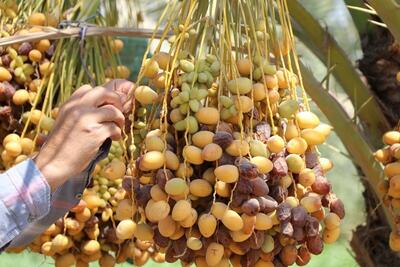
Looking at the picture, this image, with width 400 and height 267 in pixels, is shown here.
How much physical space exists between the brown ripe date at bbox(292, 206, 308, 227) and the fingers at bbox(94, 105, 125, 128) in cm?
36

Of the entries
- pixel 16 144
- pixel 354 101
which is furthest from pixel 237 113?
pixel 354 101

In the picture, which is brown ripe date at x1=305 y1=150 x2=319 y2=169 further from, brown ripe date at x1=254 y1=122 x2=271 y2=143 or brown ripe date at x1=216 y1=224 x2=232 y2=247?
brown ripe date at x1=216 y1=224 x2=232 y2=247

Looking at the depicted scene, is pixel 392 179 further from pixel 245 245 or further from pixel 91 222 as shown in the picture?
pixel 91 222

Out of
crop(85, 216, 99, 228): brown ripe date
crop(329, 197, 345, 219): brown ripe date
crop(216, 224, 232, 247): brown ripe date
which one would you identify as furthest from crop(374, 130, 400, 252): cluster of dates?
crop(85, 216, 99, 228): brown ripe date

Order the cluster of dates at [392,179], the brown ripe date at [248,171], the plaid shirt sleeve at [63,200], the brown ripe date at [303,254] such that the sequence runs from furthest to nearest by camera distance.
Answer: the plaid shirt sleeve at [63,200] → the cluster of dates at [392,179] → the brown ripe date at [303,254] → the brown ripe date at [248,171]

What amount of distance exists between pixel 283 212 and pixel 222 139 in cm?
15

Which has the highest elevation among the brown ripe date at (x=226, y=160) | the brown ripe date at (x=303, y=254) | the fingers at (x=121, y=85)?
the brown ripe date at (x=226, y=160)

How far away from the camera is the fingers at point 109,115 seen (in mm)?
1514

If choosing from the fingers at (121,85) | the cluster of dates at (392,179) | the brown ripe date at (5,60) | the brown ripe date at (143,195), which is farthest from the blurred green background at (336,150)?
the brown ripe date at (143,195)

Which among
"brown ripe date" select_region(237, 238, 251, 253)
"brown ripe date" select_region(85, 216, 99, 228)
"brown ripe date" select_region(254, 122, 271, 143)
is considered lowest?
"brown ripe date" select_region(85, 216, 99, 228)

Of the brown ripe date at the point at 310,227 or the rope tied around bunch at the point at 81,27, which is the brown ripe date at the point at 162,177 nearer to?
the brown ripe date at the point at 310,227

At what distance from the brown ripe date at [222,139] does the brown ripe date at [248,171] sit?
47 mm

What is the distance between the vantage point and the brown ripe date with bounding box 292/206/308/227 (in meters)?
1.38

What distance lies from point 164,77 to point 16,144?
2.05 feet
